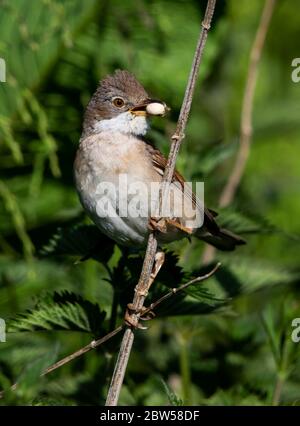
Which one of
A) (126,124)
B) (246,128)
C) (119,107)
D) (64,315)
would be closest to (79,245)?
(64,315)

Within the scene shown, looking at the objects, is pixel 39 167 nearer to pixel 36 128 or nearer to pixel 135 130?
pixel 36 128

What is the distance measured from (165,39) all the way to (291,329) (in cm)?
223

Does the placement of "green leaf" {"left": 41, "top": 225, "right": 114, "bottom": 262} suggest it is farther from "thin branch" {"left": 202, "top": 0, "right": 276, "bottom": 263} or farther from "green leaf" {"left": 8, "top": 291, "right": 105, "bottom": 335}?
"thin branch" {"left": 202, "top": 0, "right": 276, "bottom": 263}

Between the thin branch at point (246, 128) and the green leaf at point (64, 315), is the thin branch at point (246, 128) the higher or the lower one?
the higher one

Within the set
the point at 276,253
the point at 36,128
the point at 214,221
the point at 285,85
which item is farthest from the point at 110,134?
the point at 285,85

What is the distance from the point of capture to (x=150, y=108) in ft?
11.5

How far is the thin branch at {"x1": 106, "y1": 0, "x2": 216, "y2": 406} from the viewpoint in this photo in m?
2.77

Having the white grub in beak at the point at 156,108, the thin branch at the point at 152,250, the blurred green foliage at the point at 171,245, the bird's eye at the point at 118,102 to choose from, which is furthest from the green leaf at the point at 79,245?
the bird's eye at the point at 118,102

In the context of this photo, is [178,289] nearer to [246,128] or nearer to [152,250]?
[152,250]

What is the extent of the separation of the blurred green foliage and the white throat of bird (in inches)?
11.0

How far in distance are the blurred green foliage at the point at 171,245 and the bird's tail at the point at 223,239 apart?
0.06 m

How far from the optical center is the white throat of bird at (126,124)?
372 cm

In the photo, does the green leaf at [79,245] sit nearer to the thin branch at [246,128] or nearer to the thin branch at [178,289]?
the thin branch at [178,289]

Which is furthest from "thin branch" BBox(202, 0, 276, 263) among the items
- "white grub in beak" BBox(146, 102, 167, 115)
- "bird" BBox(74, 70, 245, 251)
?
"white grub in beak" BBox(146, 102, 167, 115)
